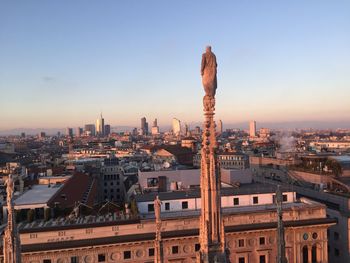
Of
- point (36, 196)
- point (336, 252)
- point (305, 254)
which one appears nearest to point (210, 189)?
point (305, 254)

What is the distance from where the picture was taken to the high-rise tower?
809cm

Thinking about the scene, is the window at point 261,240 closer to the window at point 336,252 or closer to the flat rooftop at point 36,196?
the window at point 336,252

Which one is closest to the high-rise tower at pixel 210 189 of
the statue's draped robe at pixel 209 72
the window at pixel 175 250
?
the statue's draped robe at pixel 209 72

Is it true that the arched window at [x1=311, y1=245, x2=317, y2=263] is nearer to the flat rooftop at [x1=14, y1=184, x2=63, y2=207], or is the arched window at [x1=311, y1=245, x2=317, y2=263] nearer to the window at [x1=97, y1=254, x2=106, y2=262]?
the window at [x1=97, y1=254, x2=106, y2=262]

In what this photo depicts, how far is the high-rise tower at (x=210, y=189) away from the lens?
319 inches

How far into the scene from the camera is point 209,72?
27.3ft

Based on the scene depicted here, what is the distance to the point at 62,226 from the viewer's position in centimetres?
2391

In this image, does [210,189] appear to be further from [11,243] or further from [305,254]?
[305,254]

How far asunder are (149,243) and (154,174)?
12.9 meters

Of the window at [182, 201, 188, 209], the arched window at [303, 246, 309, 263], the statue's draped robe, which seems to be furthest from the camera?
the window at [182, 201, 188, 209]

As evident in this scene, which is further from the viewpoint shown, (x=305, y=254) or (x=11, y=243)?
(x=305, y=254)

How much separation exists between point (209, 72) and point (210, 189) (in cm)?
272

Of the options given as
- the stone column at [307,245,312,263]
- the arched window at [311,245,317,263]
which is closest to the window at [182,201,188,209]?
the stone column at [307,245,312,263]

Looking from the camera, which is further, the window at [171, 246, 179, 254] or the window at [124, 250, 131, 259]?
the window at [171, 246, 179, 254]
